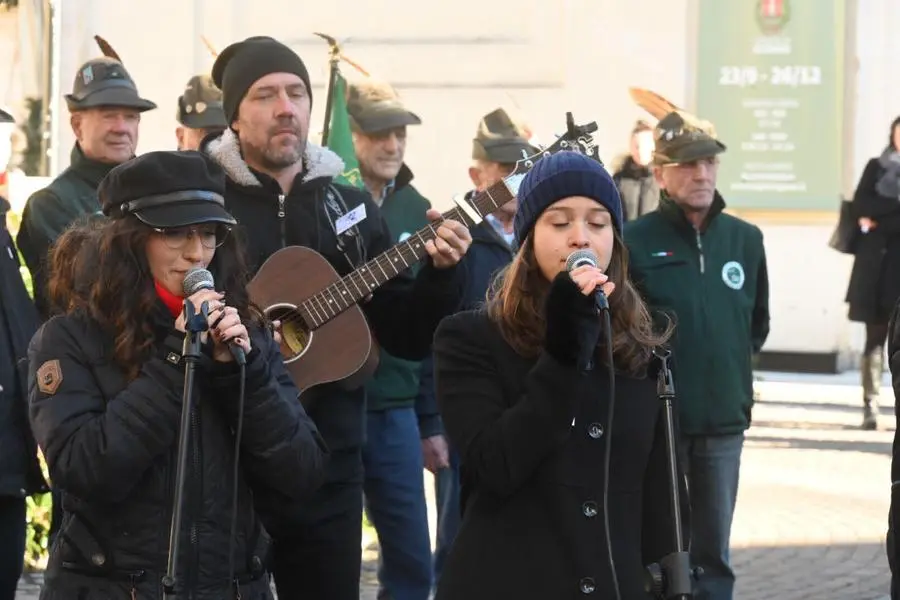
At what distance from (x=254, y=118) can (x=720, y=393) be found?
8.17 ft

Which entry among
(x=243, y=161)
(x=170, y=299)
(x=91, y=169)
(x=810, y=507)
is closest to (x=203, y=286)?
(x=170, y=299)

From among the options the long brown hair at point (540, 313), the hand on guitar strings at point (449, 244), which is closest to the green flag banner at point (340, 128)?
the hand on guitar strings at point (449, 244)

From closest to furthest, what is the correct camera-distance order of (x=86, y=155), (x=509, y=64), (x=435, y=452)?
(x=86, y=155)
(x=435, y=452)
(x=509, y=64)

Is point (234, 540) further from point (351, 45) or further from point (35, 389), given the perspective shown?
point (351, 45)

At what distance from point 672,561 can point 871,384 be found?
10.5m

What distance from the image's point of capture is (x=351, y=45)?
19.2 meters

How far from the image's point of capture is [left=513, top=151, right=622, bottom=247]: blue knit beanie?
4254mm

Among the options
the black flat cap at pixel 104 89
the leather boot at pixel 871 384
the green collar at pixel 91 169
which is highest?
the black flat cap at pixel 104 89

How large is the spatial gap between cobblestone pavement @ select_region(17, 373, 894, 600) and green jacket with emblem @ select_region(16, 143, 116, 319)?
1.89 meters

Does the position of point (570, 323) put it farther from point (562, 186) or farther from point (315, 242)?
point (315, 242)

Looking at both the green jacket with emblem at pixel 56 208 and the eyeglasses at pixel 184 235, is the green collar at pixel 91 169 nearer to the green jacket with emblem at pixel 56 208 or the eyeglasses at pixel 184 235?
the green jacket with emblem at pixel 56 208

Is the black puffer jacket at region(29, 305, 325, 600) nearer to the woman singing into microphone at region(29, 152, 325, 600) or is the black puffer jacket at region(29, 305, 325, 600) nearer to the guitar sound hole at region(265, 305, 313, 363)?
the woman singing into microphone at region(29, 152, 325, 600)

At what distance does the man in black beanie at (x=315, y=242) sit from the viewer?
18.2 ft

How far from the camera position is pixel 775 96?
18516mm
